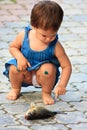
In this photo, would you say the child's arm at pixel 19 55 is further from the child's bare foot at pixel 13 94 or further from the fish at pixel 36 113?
the fish at pixel 36 113

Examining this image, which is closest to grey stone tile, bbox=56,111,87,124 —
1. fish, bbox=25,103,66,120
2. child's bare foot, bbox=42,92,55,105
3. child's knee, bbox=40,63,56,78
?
fish, bbox=25,103,66,120

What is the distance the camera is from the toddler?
4805 mm

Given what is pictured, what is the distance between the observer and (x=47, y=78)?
5.00 meters

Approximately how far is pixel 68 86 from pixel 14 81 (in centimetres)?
Result: 68

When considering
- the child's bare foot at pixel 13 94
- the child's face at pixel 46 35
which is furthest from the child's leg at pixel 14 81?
the child's face at pixel 46 35

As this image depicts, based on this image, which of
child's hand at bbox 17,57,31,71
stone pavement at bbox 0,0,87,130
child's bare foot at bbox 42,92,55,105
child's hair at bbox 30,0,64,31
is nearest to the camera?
stone pavement at bbox 0,0,87,130

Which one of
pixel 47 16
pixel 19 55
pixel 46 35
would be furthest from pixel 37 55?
pixel 47 16

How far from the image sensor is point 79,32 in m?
7.95

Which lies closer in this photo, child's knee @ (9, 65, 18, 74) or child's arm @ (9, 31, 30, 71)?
child's arm @ (9, 31, 30, 71)

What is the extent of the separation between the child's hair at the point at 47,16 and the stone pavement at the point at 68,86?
74 centimetres

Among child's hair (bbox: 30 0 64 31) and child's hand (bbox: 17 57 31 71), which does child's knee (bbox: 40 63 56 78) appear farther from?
child's hair (bbox: 30 0 64 31)

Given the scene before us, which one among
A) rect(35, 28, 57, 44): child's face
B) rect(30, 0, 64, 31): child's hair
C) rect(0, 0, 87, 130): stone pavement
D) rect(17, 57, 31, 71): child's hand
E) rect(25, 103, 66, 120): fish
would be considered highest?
rect(30, 0, 64, 31): child's hair

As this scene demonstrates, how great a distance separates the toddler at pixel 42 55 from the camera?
189 inches

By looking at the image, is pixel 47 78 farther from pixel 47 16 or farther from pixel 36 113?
pixel 47 16
